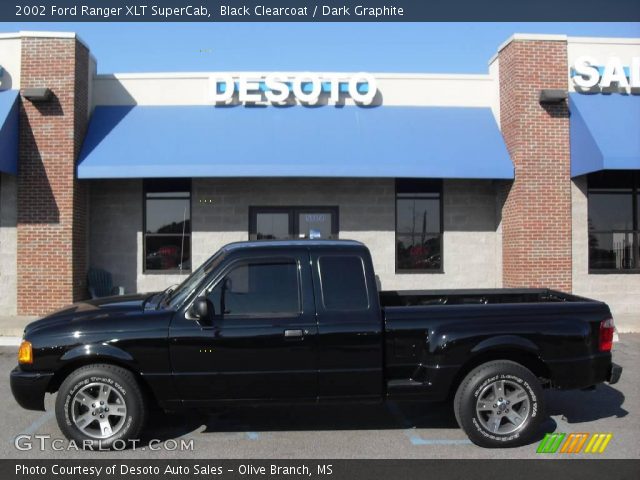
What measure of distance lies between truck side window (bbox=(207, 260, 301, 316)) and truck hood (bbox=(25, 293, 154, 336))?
0.81 m

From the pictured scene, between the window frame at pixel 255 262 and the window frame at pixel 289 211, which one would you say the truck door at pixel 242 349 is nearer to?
the window frame at pixel 255 262

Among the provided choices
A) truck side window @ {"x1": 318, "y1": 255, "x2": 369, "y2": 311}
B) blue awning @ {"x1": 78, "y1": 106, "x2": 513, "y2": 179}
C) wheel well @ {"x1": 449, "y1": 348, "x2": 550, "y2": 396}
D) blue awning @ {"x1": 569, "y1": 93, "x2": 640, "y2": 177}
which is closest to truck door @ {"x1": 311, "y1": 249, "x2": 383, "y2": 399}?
truck side window @ {"x1": 318, "y1": 255, "x2": 369, "y2": 311}

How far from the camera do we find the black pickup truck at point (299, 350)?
5.08 m

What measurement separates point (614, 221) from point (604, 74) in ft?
10.6

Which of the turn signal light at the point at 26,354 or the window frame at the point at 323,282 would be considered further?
the window frame at the point at 323,282

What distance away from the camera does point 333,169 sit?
38.0 ft

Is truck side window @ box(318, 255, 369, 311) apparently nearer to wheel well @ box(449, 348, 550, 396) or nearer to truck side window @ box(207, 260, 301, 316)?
truck side window @ box(207, 260, 301, 316)

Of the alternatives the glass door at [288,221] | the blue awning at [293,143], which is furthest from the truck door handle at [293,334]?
the glass door at [288,221]

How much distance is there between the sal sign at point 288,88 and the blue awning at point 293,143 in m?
0.25

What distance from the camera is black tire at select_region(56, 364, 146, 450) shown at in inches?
198

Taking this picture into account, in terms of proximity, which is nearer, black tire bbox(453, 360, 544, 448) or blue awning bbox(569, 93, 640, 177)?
black tire bbox(453, 360, 544, 448)

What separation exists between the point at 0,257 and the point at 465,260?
33.2 ft
